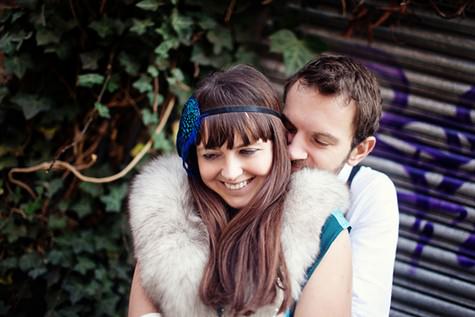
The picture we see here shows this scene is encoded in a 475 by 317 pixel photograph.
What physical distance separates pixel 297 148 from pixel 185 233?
1.83 feet

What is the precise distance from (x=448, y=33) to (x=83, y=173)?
95.8 inches

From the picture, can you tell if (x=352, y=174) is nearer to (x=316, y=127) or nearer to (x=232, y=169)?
(x=316, y=127)

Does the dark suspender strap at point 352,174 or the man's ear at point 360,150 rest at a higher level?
the man's ear at point 360,150

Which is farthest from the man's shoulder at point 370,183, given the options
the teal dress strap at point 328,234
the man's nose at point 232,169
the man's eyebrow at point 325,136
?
the man's nose at point 232,169

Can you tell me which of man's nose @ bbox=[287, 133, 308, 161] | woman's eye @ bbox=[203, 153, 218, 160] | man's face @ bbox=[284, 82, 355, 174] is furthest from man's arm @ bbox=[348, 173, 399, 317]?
woman's eye @ bbox=[203, 153, 218, 160]

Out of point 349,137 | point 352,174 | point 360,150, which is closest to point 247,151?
point 349,137

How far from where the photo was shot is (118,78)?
303cm

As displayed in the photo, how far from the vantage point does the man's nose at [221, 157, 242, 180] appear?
1.69 metres

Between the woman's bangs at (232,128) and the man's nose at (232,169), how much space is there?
55mm

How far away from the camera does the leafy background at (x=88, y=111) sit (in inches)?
114

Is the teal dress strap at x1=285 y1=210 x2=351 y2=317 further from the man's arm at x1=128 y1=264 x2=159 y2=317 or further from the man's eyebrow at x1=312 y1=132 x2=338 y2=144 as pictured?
the man's arm at x1=128 y1=264 x2=159 y2=317

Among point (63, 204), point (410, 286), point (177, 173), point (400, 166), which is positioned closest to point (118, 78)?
point (63, 204)

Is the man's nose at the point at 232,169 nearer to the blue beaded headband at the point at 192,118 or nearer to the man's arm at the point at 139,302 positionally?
the blue beaded headband at the point at 192,118

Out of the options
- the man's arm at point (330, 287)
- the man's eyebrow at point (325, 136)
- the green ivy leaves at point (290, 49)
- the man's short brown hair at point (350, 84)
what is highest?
the green ivy leaves at point (290, 49)
